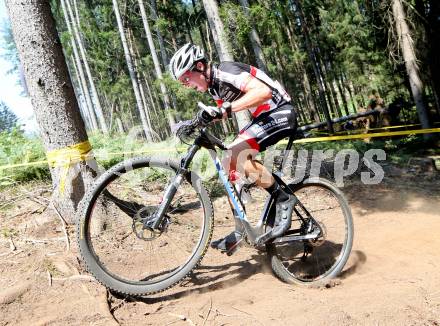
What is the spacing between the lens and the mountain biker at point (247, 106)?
357 cm

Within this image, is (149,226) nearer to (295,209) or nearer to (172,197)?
(172,197)

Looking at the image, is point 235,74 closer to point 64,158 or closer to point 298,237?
point 298,237

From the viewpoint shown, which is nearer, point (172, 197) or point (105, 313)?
point (105, 313)

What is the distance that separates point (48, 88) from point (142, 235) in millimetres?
2479

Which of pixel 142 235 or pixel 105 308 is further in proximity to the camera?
pixel 142 235

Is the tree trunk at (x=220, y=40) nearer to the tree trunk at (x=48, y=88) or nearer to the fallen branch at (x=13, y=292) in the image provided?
the tree trunk at (x=48, y=88)

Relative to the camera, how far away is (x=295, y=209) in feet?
13.6

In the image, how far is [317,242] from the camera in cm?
422

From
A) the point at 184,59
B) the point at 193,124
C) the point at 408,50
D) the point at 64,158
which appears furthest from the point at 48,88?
the point at 408,50

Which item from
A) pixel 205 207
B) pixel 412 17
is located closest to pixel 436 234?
pixel 205 207

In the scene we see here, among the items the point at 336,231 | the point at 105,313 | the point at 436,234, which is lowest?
the point at 436,234

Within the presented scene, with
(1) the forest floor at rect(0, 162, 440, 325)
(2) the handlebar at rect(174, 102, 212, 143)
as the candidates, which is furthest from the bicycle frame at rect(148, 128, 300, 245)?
(1) the forest floor at rect(0, 162, 440, 325)

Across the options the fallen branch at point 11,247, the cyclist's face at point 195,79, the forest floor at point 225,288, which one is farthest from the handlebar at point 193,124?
the fallen branch at point 11,247

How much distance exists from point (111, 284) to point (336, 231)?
274 centimetres
